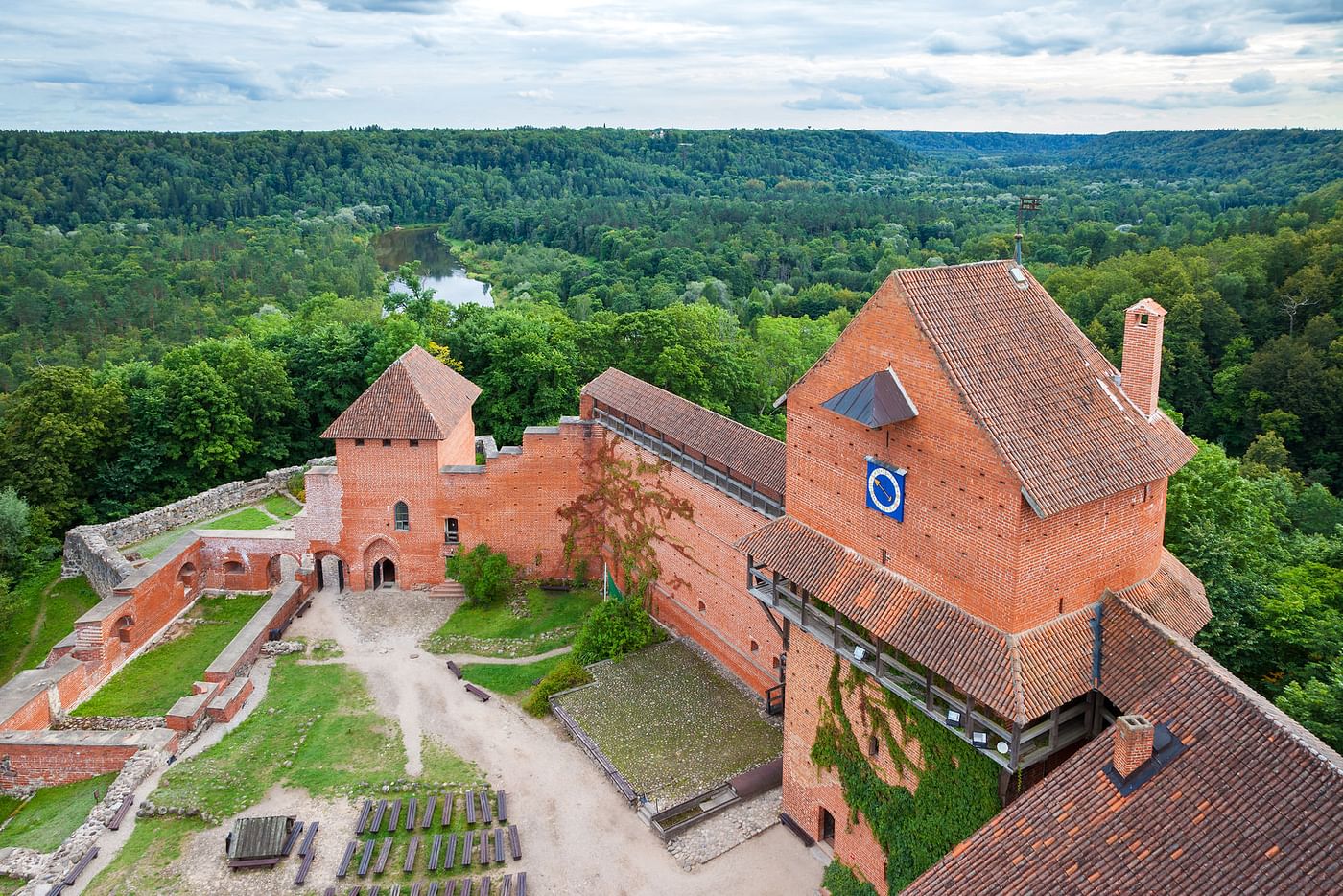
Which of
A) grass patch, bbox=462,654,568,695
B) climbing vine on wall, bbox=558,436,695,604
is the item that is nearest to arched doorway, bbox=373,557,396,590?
climbing vine on wall, bbox=558,436,695,604

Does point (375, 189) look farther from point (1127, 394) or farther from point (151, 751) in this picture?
point (1127, 394)

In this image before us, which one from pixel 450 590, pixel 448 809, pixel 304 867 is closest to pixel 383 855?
pixel 304 867

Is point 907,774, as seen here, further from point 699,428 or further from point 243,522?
point 243,522

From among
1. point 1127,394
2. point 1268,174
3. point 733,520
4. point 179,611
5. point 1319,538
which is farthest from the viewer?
point 1268,174

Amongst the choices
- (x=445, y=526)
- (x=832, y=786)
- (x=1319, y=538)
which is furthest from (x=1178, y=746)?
(x=445, y=526)

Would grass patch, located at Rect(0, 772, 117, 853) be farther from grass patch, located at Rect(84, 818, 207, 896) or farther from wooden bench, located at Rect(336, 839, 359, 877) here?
wooden bench, located at Rect(336, 839, 359, 877)

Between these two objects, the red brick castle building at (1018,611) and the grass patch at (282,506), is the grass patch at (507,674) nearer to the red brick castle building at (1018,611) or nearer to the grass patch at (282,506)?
the red brick castle building at (1018,611)

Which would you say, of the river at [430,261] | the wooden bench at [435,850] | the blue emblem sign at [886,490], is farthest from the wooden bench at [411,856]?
the river at [430,261]
